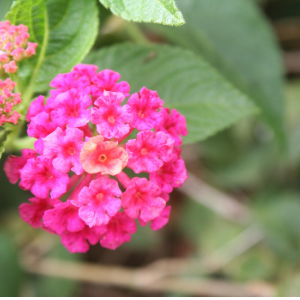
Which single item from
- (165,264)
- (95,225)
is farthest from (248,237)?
(95,225)

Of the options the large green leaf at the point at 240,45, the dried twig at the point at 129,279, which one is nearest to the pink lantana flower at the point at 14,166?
the large green leaf at the point at 240,45

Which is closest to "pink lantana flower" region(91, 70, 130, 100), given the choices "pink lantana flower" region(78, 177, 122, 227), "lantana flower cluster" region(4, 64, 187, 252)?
"lantana flower cluster" region(4, 64, 187, 252)

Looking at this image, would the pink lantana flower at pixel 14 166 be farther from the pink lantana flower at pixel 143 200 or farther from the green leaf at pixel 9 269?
the green leaf at pixel 9 269

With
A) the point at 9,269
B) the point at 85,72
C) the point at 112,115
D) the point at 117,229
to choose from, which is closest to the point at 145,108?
the point at 112,115

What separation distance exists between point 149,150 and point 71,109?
21 cm

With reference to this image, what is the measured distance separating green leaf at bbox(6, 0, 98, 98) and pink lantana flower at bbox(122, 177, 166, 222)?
1.43ft

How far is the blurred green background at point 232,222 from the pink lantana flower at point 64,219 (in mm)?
1080

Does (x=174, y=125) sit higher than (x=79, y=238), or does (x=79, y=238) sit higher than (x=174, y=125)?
(x=174, y=125)

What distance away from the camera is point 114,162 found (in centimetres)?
80

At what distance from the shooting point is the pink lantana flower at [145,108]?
842 millimetres

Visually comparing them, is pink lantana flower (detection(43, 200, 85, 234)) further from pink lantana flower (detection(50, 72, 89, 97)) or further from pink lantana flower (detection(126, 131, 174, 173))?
pink lantana flower (detection(50, 72, 89, 97))

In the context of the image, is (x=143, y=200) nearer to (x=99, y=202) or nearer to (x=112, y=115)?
(x=99, y=202)

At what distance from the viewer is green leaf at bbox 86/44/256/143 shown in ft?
3.71

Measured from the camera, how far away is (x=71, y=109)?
82cm
